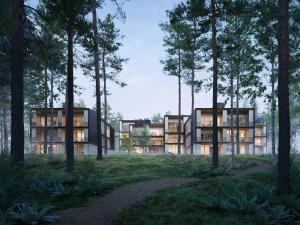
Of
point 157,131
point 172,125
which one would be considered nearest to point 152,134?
point 157,131

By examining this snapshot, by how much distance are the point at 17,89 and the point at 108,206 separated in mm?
7301

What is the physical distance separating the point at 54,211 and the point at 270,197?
7.12 m

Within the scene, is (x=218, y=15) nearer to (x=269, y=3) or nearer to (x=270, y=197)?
(x=269, y=3)

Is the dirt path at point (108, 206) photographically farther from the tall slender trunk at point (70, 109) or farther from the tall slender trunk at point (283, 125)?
the tall slender trunk at point (70, 109)

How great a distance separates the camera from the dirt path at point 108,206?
8516 millimetres

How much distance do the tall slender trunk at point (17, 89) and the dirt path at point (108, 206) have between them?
4825 millimetres

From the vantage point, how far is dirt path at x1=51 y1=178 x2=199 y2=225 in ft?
27.9

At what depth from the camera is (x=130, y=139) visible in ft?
225

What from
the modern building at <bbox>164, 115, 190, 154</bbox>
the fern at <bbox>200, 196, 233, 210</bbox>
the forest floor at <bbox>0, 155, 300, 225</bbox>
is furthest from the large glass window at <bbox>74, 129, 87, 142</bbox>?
the fern at <bbox>200, 196, 233, 210</bbox>

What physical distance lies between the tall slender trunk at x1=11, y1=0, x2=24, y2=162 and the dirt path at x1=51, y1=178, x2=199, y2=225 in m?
4.83

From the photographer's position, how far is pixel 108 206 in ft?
32.8

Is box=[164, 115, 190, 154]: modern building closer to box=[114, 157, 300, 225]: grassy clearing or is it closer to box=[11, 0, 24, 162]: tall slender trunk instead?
box=[11, 0, 24, 162]: tall slender trunk

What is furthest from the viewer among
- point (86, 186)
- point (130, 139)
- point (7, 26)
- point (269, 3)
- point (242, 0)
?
point (130, 139)

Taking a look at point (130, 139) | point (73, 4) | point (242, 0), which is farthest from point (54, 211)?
point (130, 139)
